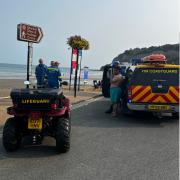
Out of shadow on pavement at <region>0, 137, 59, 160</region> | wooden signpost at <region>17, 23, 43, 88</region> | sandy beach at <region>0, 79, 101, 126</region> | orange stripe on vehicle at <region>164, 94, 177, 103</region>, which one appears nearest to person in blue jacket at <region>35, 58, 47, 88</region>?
A: sandy beach at <region>0, 79, 101, 126</region>

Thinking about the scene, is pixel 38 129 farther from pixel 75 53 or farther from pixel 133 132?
pixel 75 53

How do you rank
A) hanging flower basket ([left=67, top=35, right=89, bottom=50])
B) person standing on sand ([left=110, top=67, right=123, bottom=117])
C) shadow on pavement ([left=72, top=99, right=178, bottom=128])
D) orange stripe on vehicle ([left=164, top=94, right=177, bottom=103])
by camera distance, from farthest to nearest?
hanging flower basket ([left=67, top=35, right=89, bottom=50]) < person standing on sand ([left=110, top=67, right=123, bottom=117]) < orange stripe on vehicle ([left=164, top=94, right=177, bottom=103]) < shadow on pavement ([left=72, top=99, right=178, bottom=128])

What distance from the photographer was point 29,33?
33.8 ft

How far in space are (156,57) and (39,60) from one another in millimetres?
4161

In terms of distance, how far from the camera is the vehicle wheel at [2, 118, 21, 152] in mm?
6906

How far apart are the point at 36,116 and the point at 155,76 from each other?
5.28m

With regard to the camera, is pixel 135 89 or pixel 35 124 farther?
pixel 135 89

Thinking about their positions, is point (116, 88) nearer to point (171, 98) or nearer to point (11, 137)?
point (171, 98)

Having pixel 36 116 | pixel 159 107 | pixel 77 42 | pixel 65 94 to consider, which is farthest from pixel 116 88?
pixel 77 42

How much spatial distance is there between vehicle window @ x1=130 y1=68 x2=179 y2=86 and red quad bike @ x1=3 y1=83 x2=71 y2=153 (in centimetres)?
460

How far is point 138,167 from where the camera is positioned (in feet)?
20.0

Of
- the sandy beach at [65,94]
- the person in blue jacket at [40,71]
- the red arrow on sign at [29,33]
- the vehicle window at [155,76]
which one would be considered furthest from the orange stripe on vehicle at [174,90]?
the sandy beach at [65,94]

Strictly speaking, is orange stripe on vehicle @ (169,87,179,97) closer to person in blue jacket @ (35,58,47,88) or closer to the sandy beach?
person in blue jacket @ (35,58,47,88)

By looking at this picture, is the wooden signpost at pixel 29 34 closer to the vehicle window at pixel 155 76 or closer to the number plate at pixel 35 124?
the vehicle window at pixel 155 76
